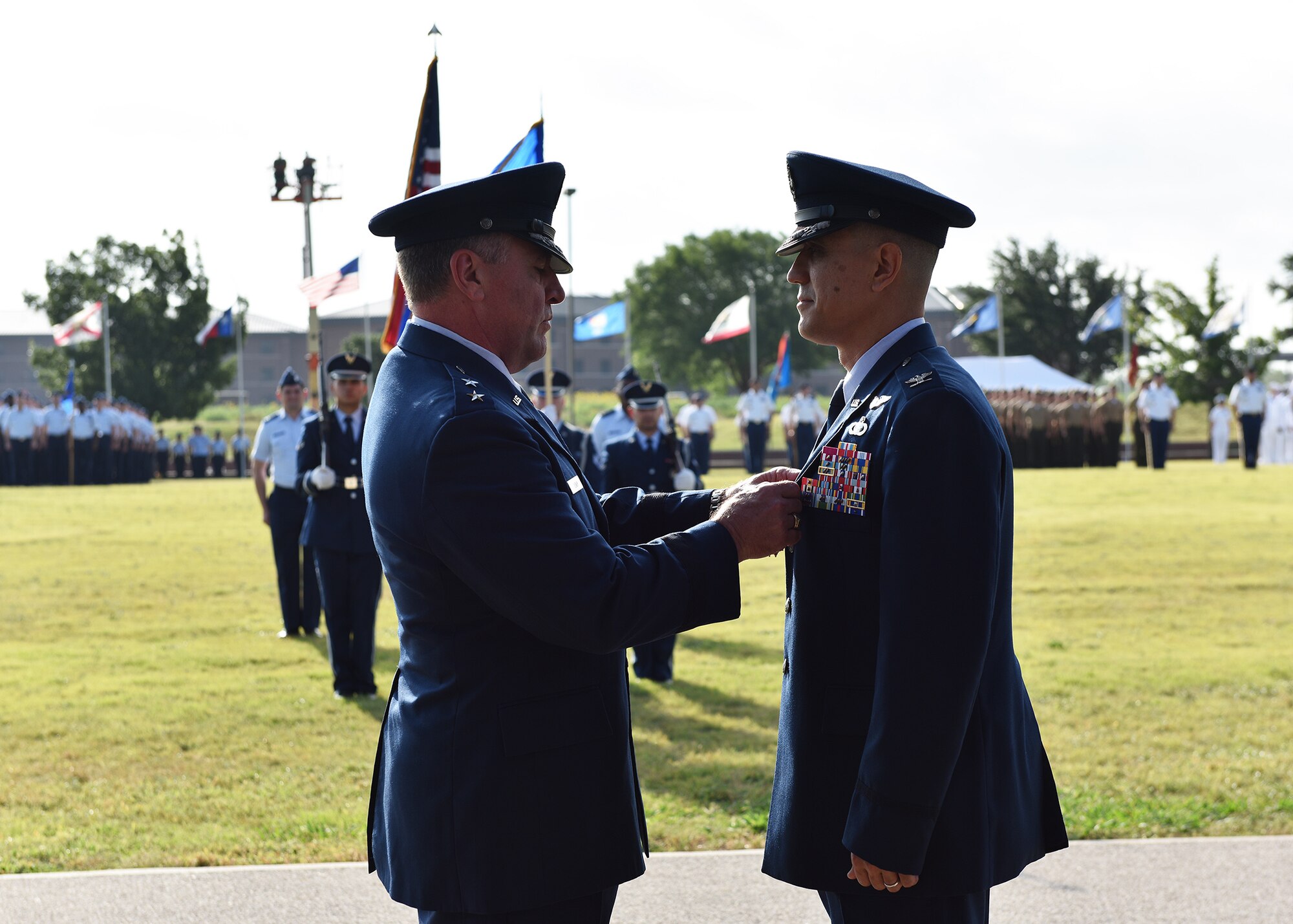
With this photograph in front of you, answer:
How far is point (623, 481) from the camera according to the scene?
9.13 meters

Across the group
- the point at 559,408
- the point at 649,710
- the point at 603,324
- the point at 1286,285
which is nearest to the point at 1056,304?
the point at 1286,285

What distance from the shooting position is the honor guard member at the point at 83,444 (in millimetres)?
33938

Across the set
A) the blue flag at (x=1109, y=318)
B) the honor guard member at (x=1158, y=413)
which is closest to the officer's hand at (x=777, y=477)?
the honor guard member at (x=1158, y=413)

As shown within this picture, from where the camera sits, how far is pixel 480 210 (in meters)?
2.54

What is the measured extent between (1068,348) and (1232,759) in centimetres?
6413

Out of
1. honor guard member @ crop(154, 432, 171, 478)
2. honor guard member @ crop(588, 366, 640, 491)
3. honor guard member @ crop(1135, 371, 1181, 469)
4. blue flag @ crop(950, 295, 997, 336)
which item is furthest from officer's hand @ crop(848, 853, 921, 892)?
honor guard member @ crop(154, 432, 171, 478)

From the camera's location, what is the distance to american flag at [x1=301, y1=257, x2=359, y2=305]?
11.0m

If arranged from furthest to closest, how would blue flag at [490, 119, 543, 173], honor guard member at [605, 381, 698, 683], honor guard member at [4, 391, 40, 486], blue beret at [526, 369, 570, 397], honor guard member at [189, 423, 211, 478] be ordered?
honor guard member at [189, 423, 211, 478] < honor guard member at [4, 391, 40, 486] < blue beret at [526, 369, 570, 397] < honor guard member at [605, 381, 698, 683] < blue flag at [490, 119, 543, 173]

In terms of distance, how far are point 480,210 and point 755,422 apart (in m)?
28.6

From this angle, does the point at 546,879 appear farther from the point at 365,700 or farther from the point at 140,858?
the point at 365,700

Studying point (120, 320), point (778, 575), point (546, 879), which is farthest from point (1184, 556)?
point (120, 320)

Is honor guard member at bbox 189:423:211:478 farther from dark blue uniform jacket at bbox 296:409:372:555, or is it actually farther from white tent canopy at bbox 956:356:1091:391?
dark blue uniform jacket at bbox 296:409:372:555

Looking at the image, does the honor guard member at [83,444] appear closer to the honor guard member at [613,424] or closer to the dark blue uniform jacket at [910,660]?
the honor guard member at [613,424]

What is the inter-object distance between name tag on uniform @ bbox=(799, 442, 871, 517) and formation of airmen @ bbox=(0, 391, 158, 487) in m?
34.8
